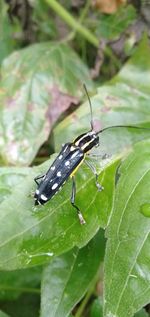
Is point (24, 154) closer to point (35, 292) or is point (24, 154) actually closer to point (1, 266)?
point (35, 292)

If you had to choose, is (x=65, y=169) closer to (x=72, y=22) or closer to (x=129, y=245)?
(x=129, y=245)

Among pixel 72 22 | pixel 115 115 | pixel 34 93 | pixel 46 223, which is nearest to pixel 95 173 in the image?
pixel 46 223

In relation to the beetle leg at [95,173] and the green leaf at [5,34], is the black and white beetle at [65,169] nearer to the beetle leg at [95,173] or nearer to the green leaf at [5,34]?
the beetle leg at [95,173]

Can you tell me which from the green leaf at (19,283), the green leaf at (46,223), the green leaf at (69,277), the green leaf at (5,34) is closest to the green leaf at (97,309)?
the green leaf at (69,277)

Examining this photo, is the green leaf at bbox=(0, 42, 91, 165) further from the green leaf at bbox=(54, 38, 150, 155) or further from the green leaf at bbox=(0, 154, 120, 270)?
the green leaf at bbox=(0, 154, 120, 270)

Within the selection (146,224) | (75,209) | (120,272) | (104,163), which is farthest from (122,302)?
(104,163)
